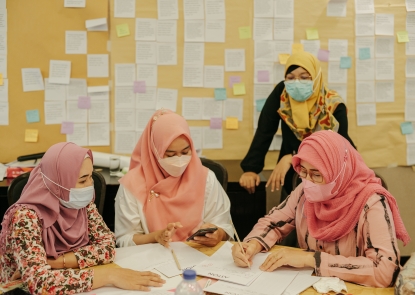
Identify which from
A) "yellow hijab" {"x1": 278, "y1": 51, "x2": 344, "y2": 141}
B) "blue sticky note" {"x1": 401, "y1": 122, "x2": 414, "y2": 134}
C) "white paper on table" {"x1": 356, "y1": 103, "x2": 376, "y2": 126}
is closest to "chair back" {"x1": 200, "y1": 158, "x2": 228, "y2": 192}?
"yellow hijab" {"x1": 278, "y1": 51, "x2": 344, "y2": 141}

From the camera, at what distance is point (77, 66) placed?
134 inches

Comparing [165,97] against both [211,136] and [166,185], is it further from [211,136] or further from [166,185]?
[166,185]

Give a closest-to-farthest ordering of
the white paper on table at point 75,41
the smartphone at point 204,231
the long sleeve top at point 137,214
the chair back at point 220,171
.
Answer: the smartphone at point 204,231, the long sleeve top at point 137,214, the chair back at point 220,171, the white paper on table at point 75,41

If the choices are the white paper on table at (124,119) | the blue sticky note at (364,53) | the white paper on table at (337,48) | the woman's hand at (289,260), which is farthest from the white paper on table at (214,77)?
the woman's hand at (289,260)

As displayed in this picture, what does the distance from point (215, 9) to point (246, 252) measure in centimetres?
208

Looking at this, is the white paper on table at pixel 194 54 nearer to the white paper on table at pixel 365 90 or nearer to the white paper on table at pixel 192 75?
the white paper on table at pixel 192 75

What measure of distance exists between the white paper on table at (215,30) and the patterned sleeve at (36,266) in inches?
81.7

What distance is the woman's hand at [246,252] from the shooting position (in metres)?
1.83

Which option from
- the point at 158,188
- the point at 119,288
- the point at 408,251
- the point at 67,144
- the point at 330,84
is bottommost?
the point at 408,251

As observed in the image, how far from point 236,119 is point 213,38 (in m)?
0.61

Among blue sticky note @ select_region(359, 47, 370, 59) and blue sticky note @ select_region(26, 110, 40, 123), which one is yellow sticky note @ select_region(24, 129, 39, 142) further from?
blue sticky note @ select_region(359, 47, 370, 59)

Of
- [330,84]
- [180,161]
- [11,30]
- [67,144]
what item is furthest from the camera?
[330,84]

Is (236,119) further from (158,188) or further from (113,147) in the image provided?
(158,188)

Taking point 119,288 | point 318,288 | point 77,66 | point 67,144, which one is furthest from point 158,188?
point 77,66
